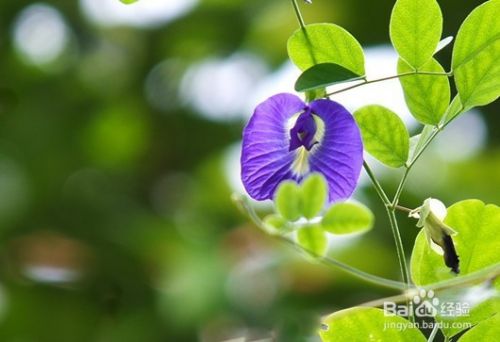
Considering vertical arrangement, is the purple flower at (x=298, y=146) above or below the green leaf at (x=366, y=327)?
above

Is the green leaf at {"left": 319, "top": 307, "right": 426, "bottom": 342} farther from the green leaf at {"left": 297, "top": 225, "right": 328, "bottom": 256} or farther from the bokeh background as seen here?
the bokeh background

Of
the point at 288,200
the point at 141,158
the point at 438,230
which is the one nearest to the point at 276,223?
the point at 288,200

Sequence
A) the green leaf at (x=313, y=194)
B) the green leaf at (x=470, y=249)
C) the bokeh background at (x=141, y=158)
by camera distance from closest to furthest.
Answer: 1. the green leaf at (x=313, y=194)
2. the green leaf at (x=470, y=249)
3. the bokeh background at (x=141, y=158)

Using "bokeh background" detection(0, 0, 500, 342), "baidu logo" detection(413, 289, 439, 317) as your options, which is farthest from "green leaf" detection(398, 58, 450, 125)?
"bokeh background" detection(0, 0, 500, 342)

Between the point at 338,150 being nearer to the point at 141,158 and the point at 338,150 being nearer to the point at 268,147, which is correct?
the point at 268,147

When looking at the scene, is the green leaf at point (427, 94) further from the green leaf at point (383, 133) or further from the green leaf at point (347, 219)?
the green leaf at point (347, 219)

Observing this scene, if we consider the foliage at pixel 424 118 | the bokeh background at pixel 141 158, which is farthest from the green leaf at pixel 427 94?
the bokeh background at pixel 141 158

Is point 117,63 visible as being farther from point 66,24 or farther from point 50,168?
point 50,168
